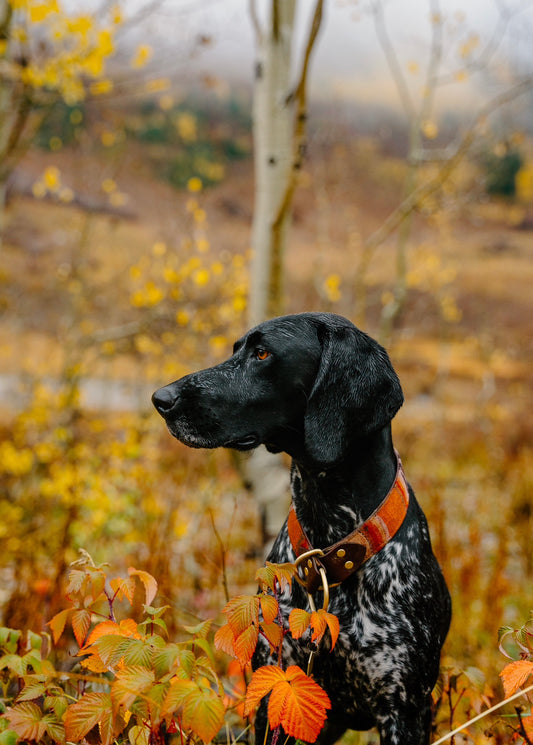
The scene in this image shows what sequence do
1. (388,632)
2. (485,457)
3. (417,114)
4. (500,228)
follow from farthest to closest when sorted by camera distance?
(500,228)
(485,457)
(417,114)
(388,632)

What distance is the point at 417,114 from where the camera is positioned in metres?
8.07

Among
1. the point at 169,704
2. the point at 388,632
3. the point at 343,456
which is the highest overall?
the point at 343,456

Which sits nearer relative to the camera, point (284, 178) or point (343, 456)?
point (343, 456)

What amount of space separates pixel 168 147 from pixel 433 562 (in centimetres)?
2075

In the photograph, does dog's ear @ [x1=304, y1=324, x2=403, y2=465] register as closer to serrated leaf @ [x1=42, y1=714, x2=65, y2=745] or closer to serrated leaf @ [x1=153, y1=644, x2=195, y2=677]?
serrated leaf @ [x1=153, y1=644, x2=195, y2=677]

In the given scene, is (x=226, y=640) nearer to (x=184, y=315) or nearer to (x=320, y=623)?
(x=320, y=623)

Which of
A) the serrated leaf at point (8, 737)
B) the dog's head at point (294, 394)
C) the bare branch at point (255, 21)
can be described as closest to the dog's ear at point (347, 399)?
the dog's head at point (294, 394)

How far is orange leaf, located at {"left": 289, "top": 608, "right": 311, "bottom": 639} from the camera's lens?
4.12 ft

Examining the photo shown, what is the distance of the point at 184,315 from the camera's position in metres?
5.16

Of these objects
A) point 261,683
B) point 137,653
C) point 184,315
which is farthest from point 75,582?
point 184,315

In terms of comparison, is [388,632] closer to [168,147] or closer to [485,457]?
[485,457]

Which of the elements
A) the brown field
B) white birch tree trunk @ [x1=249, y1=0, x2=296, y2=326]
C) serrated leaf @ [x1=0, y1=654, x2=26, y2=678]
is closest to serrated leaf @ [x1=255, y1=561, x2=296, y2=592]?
the brown field

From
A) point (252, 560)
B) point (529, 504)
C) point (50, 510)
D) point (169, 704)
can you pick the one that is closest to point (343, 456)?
point (169, 704)

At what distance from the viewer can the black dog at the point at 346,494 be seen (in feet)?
5.24
